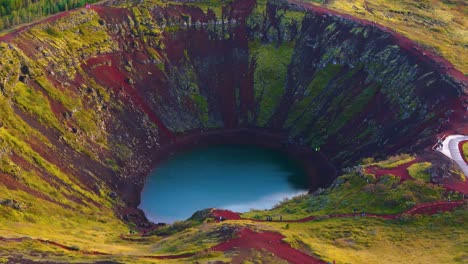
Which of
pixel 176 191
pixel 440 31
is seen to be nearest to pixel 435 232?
pixel 176 191

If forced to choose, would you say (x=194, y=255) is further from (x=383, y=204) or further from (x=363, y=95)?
(x=363, y=95)

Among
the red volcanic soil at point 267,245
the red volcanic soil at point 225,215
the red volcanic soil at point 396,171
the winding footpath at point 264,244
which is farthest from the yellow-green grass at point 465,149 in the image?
the red volcanic soil at point 267,245

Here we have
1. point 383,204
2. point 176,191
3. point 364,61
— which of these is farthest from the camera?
point 364,61

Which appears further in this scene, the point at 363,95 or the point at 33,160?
the point at 363,95

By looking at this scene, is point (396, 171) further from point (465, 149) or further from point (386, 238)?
point (386, 238)

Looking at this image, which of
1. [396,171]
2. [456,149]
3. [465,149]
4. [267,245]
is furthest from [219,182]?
[267,245]

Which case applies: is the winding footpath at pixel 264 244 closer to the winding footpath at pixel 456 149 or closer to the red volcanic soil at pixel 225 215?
the red volcanic soil at pixel 225 215
